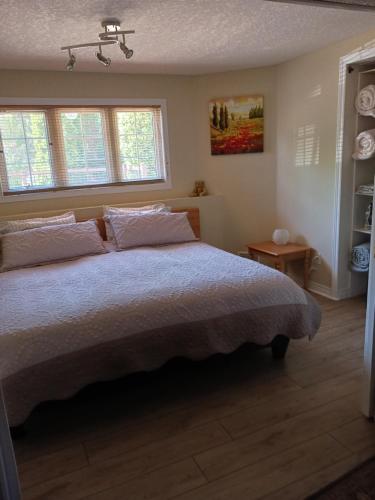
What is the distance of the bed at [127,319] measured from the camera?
1815 millimetres

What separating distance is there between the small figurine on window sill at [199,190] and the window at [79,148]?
366mm

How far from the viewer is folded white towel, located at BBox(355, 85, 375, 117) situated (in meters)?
2.98

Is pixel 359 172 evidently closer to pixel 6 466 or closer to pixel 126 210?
pixel 126 210

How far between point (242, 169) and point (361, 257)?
1542 mm

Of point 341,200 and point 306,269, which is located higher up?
point 341,200

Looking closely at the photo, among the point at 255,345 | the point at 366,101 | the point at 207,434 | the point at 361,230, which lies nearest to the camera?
the point at 207,434

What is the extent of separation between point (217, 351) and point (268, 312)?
0.40 metres

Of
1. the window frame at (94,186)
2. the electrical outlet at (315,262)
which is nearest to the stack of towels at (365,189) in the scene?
the electrical outlet at (315,262)

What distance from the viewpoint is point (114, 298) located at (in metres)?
2.13

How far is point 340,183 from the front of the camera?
131 inches

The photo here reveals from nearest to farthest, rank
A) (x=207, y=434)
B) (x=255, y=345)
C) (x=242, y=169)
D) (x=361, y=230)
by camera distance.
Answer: (x=207, y=434), (x=255, y=345), (x=361, y=230), (x=242, y=169)

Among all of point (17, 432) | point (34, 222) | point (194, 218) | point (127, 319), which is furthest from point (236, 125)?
point (17, 432)

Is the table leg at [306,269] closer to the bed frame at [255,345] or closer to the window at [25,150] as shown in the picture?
the bed frame at [255,345]

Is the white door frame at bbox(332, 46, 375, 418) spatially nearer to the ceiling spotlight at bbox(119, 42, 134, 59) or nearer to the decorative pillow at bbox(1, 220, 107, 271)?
the ceiling spotlight at bbox(119, 42, 134, 59)
